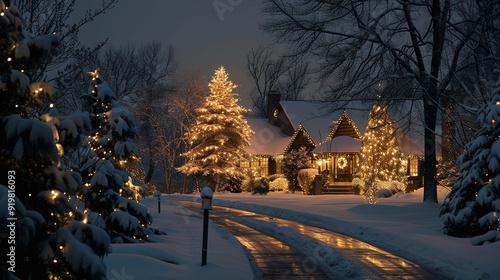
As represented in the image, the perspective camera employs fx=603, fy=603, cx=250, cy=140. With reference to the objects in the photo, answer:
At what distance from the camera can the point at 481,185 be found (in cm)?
1723

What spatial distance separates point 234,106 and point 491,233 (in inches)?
1420

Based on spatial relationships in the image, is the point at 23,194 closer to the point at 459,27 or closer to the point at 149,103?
the point at 459,27

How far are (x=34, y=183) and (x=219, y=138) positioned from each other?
145ft

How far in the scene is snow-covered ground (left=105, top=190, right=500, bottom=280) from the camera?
10461mm

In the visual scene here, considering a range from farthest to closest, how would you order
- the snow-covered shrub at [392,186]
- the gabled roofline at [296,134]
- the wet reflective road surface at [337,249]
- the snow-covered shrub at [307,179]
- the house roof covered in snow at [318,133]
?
the gabled roofline at [296,134] < the house roof covered in snow at [318,133] < the snow-covered shrub at [307,179] < the snow-covered shrub at [392,186] < the wet reflective road surface at [337,249]

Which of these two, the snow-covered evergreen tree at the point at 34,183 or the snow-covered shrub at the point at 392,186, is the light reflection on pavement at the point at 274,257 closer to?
the snow-covered evergreen tree at the point at 34,183

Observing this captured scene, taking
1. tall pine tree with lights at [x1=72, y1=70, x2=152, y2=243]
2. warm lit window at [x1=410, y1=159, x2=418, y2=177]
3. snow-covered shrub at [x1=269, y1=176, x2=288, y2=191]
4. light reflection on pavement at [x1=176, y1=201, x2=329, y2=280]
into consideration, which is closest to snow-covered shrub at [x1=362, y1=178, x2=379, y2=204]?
light reflection on pavement at [x1=176, y1=201, x2=329, y2=280]

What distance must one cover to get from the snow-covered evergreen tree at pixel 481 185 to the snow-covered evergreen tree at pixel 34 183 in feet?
42.9

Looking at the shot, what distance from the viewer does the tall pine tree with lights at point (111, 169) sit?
45.5 ft

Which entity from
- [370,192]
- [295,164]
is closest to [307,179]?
[295,164]

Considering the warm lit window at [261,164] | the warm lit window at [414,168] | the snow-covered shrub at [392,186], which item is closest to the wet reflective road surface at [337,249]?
the snow-covered shrub at [392,186]

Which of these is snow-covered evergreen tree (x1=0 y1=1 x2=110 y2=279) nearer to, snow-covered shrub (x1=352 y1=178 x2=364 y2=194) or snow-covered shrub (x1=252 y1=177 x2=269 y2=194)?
snow-covered shrub (x1=352 y1=178 x2=364 y2=194)

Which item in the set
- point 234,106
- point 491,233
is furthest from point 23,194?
point 234,106

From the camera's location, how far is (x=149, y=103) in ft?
195
